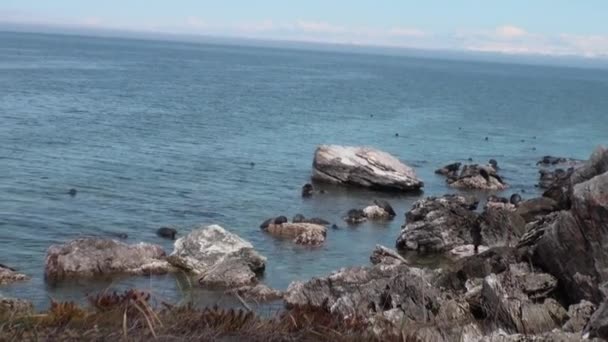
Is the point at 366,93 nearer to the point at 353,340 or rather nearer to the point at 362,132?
the point at 362,132

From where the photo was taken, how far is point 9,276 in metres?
30.8

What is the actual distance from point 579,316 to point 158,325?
1417 cm

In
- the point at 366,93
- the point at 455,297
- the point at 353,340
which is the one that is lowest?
the point at 366,93

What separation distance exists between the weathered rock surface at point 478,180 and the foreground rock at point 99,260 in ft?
99.0

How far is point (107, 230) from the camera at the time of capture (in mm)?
40469

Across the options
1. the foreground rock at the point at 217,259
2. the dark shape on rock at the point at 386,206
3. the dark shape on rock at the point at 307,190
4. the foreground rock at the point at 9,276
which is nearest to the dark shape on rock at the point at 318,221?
the dark shape on rock at the point at 386,206

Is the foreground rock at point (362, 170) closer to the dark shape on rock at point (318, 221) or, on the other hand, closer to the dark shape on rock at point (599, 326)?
the dark shape on rock at point (318, 221)

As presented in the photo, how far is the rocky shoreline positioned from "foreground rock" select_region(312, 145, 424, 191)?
23.2 ft

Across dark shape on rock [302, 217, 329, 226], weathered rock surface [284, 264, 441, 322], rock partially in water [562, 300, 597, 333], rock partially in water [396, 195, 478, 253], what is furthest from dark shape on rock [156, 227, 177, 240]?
rock partially in water [562, 300, 597, 333]

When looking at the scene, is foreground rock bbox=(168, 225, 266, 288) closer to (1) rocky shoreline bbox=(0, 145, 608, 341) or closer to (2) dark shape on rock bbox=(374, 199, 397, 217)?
(1) rocky shoreline bbox=(0, 145, 608, 341)

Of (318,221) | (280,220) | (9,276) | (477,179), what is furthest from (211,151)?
(9,276)

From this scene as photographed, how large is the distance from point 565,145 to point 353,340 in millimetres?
85666

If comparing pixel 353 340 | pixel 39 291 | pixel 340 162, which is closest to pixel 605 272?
pixel 353 340

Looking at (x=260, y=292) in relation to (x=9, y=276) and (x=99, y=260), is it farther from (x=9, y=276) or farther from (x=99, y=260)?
(x=9, y=276)
